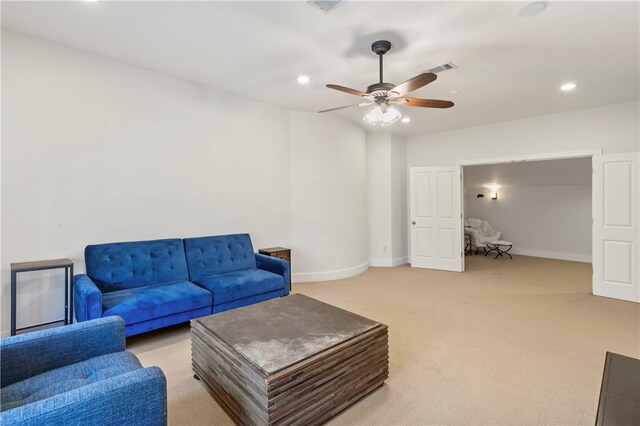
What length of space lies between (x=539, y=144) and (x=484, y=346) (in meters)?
4.04

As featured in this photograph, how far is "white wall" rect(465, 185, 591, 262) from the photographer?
7039mm

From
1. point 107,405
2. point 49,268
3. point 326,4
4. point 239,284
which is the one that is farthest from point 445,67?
point 49,268

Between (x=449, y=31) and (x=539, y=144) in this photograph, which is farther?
(x=539, y=144)

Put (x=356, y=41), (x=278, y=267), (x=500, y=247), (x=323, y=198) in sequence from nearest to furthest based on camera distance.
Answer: (x=356, y=41), (x=278, y=267), (x=323, y=198), (x=500, y=247)

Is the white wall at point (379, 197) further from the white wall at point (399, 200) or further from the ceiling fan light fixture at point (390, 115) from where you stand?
the ceiling fan light fixture at point (390, 115)

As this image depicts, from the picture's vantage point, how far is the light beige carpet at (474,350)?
2002 millimetres

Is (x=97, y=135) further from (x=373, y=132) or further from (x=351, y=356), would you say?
(x=373, y=132)

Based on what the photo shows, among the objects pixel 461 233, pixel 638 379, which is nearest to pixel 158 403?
pixel 638 379

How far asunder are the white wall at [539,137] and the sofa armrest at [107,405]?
617 cm

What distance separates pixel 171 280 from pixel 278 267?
1.20 meters

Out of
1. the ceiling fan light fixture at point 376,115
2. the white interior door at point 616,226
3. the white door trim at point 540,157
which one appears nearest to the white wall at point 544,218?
the white door trim at point 540,157

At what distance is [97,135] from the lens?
3350 mm

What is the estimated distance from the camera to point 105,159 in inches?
134

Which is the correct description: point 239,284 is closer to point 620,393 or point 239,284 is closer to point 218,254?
point 218,254
